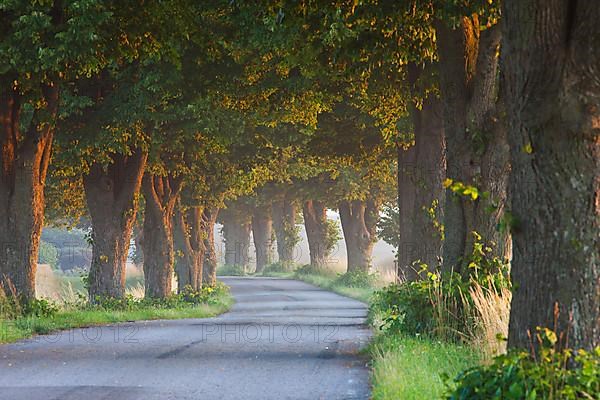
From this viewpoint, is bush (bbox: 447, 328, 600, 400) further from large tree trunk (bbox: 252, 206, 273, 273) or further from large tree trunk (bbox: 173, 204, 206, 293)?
large tree trunk (bbox: 252, 206, 273, 273)

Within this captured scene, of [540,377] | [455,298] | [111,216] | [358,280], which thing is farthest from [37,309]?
[358,280]

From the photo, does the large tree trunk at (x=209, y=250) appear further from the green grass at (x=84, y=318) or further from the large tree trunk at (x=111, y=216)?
the large tree trunk at (x=111, y=216)

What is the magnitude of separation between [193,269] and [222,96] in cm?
1820

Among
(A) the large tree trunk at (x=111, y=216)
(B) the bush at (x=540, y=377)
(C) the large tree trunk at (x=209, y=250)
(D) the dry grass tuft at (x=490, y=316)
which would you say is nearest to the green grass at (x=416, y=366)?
(D) the dry grass tuft at (x=490, y=316)

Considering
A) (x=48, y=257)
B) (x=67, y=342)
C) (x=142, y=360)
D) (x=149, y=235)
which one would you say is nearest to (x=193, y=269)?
(x=149, y=235)

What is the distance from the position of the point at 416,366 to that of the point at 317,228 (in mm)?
54860

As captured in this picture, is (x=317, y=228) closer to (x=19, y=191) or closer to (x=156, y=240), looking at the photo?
(x=156, y=240)

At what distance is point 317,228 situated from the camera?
66.7 meters

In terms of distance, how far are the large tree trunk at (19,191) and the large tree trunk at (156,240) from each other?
35.8ft

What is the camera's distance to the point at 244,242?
9175cm

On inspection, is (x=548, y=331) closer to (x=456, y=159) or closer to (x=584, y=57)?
(x=584, y=57)

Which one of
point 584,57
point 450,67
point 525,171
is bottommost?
point 525,171

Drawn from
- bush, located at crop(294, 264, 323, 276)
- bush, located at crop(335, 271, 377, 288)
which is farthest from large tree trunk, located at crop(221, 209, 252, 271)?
bush, located at crop(335, 271, 377, 288)

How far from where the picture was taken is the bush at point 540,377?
301 inches
